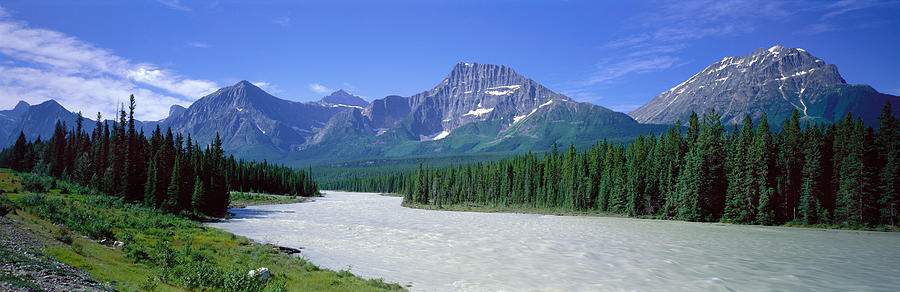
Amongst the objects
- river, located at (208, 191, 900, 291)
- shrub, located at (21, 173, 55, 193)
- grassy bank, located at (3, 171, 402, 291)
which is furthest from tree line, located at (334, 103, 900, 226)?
shrub, located at (21, 173, 55, 193)

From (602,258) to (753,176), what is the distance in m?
51.1

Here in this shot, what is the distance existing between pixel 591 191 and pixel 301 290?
89123mm

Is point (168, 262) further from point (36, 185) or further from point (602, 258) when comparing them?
point (36, 185)

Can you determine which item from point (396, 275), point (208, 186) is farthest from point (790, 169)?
point (208, 186)

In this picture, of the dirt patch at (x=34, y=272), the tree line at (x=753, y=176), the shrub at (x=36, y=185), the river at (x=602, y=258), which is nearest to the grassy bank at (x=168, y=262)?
the dirt patch at (x=34, y=272)

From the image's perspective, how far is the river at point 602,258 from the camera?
2589 cm

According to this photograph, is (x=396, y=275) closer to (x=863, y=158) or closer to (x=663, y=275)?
(x=663, y=275)

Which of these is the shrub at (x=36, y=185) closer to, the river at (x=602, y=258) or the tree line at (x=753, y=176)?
the river at (x=602, y=258)

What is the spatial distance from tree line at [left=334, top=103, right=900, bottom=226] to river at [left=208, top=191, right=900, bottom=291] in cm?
1036

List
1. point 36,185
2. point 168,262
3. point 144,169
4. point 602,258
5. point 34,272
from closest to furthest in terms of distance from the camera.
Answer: point 34,272 < point 168,262 < point 602,258 < point 36,185 < point 144,169

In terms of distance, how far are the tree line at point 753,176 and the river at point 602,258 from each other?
10358 mm

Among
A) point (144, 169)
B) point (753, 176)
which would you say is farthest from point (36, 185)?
point (753, 176)

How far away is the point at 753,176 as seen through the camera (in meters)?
70.0

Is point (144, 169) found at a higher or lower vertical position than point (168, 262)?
higher
